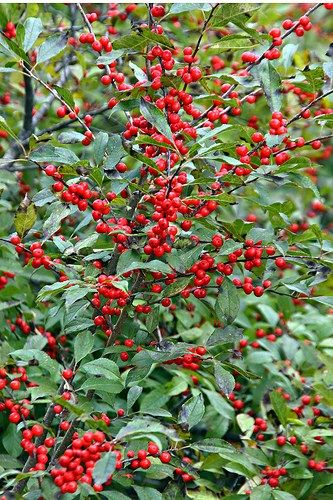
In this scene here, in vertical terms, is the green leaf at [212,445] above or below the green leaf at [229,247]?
below

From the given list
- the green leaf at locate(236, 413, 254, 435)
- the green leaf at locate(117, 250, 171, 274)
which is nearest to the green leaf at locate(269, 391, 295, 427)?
the green leaf at locate(236, 413, 254, 435)

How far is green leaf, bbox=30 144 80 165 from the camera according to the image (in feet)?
6.56

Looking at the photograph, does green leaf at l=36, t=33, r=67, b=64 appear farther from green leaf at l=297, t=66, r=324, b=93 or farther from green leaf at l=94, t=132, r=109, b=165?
green leaf at l=297, t=66, r=324, b=93

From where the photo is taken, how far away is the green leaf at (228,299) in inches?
81.0

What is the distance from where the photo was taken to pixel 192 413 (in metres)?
2.07

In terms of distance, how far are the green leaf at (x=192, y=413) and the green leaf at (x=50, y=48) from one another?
1.04 m

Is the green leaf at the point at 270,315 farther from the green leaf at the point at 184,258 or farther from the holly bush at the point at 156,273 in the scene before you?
the green leaf at the point at 184,258

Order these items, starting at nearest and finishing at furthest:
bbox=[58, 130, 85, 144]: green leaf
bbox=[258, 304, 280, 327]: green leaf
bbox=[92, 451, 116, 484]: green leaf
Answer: bbox=[92, 451, 116, 484]: green leaf → bbox=[58, 130, 85, 144]: green leaf → bbox=[258, 304, 280, 327]: green leaf

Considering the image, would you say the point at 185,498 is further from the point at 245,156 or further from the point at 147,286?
the point at 245,156

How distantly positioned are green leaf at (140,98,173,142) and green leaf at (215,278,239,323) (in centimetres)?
Answer: 44

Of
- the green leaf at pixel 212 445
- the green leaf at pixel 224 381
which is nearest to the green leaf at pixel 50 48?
the green leaf at pixel 224 381

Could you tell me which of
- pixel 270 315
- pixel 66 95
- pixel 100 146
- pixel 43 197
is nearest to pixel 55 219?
pixel 43 197

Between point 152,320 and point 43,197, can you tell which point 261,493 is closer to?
point 152,320

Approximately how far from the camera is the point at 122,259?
1.94 metres
